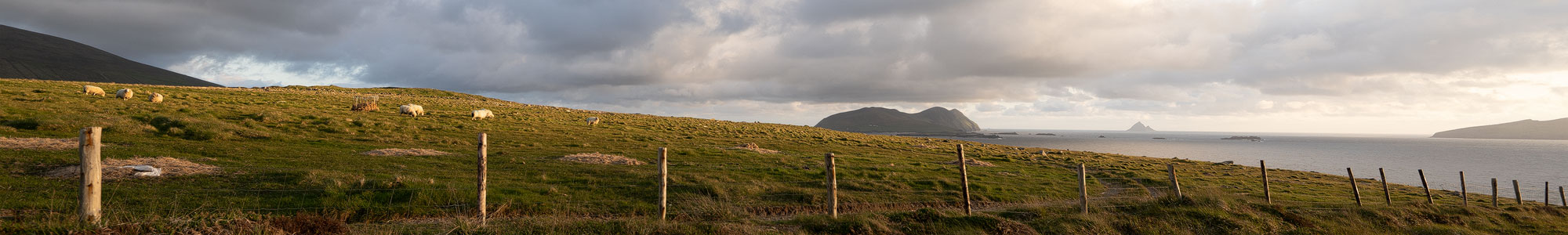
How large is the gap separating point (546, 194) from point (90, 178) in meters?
7.99

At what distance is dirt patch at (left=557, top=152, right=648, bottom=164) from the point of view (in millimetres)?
21133

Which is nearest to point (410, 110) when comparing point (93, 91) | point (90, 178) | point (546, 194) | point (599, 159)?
point (93, 91)

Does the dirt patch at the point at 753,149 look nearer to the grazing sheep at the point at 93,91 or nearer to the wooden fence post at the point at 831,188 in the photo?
the wooden fence post at the point at 831,188

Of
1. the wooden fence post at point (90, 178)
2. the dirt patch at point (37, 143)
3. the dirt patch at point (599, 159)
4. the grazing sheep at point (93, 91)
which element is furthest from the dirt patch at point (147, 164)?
the grazing sheep at point (93, 91)

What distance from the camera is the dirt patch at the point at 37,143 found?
49.1ft

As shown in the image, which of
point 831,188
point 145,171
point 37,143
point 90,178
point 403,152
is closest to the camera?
point 90,178

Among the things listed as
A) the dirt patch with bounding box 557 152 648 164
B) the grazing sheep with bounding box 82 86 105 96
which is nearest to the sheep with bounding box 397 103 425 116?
the grazing sheep with bounding box 82 86 105 96

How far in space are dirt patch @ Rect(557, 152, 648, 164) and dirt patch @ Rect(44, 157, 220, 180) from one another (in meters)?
9.77

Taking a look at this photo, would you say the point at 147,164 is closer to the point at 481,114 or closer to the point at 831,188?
the point at 831,188

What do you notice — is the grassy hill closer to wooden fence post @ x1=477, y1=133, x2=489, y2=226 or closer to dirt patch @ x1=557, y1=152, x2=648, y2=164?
wooden fence post @ x1=477, y1=133, x2=489, y2=226

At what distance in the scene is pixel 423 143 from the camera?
85.3ft

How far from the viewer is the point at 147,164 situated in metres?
13.4

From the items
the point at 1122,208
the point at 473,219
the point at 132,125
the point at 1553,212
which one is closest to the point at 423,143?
the point at 132,125

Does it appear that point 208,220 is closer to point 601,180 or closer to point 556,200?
point 556,200
